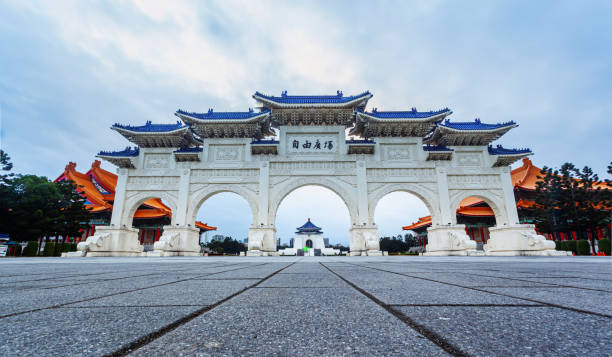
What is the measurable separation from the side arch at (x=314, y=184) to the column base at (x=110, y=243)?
6.69m

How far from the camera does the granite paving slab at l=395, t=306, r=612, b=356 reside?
18.9 inches

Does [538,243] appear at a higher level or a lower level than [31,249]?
higher

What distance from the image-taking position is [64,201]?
15906mm

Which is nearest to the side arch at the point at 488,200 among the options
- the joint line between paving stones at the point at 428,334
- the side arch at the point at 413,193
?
the side arch at the point at 413,193

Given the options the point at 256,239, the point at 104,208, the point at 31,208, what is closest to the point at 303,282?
the point at 256,239

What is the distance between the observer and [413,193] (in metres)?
14.6

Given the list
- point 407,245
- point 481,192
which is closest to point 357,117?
point 481,192

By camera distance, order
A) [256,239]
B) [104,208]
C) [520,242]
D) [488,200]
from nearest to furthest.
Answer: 1. [520,242]
2. [256,239]
3. [488,200]
4. [104,208]

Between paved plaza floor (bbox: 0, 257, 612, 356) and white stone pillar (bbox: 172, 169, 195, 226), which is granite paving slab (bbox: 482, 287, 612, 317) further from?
white stone pillar (bbox: 172, 169, 195, 226)

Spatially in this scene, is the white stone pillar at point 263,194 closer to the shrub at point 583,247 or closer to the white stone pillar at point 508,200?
the white stone pillar at point 508,200

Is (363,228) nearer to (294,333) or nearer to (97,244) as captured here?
(97,244)

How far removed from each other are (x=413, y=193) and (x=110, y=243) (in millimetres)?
14478

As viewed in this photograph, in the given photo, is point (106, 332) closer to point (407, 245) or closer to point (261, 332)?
point (261, 332)

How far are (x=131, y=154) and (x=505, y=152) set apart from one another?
1951cm
